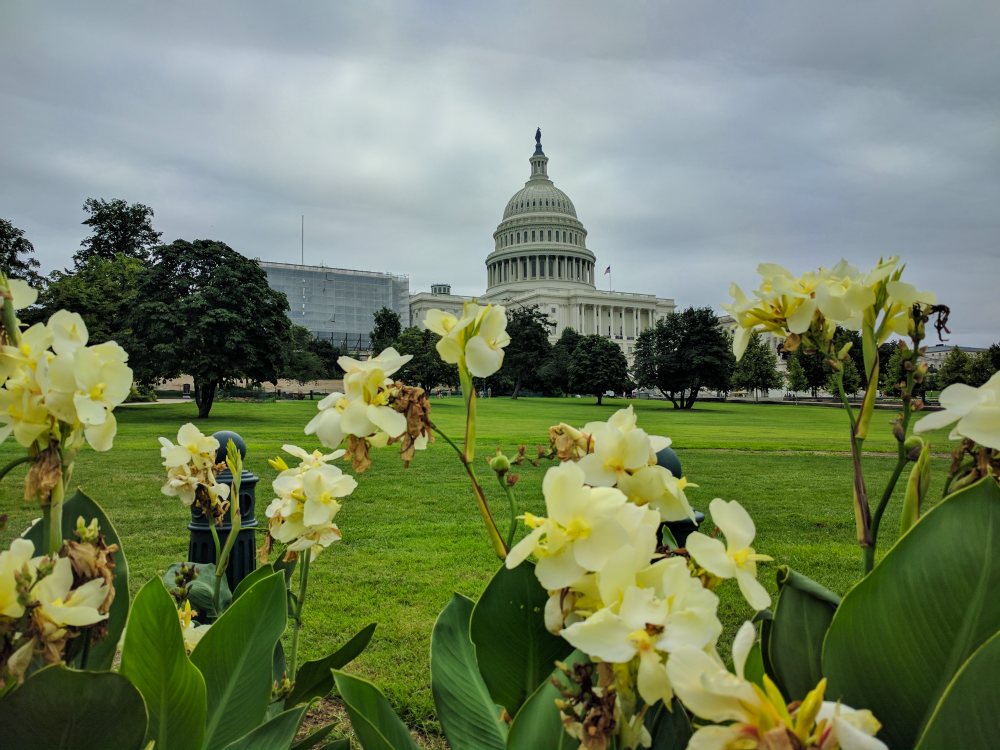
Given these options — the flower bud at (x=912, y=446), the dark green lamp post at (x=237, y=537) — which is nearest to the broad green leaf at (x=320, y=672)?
the flower bud at (x=912, y=446)

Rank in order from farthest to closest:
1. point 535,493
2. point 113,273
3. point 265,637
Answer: point 113,273
point 535,493
point 265,637

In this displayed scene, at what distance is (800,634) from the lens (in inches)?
36.8

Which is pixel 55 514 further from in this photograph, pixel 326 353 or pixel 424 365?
pixel 326 353

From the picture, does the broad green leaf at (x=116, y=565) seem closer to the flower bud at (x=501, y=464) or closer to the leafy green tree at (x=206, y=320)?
the flower bud at (x=501, y=464)

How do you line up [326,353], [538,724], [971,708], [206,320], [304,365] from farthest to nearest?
1. [326,353]
2. [304,365]
3. [206,320]
4. [538,724]
5. [971,708]

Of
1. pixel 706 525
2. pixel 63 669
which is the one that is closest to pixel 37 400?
pixel 63 669

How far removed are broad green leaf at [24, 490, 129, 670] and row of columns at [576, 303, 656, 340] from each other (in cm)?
6928

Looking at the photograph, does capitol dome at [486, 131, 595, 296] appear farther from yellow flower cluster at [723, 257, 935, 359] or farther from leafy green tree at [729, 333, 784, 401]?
yellow flower cluster at [723, 257, 935, 359]

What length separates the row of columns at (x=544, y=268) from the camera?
7456 centimetres

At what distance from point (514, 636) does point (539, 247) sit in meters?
74.5

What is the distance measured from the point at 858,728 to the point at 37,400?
91cm

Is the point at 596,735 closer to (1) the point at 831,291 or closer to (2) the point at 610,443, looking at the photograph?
(2) the point at 610,443

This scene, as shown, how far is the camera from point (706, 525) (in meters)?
5.51

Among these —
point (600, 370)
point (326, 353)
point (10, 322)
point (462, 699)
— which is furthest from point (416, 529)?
point (326, 353)
